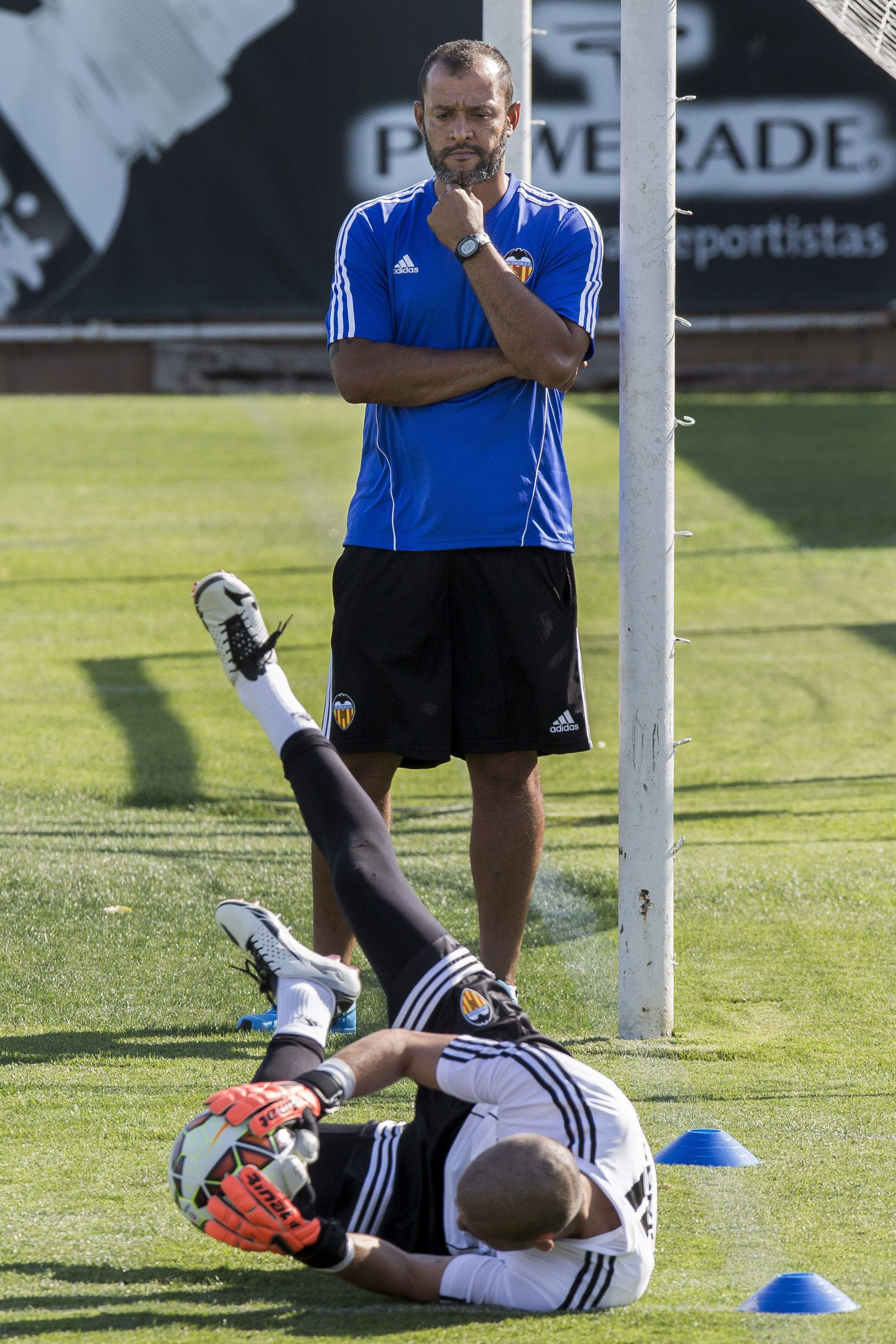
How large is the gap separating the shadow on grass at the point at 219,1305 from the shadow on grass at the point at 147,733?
369 cm

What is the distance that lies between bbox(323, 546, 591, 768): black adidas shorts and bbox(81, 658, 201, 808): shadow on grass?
9.31ft

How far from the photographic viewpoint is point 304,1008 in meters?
3.15

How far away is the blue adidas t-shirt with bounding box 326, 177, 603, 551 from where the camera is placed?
368 cm

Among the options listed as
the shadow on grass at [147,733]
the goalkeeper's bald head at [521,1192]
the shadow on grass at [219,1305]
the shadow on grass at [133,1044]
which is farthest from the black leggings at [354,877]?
the shadow on grass at [147,733]

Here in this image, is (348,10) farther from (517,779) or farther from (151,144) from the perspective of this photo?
(517,779)

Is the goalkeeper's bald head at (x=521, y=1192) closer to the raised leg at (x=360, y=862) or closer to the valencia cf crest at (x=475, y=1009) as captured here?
the valencia cf crest at (x=475, y=1009)

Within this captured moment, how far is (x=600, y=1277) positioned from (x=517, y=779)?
1343mm

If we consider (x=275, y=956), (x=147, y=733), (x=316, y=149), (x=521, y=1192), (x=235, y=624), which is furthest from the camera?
(x=316, y=149)

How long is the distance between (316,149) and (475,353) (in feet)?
28.8

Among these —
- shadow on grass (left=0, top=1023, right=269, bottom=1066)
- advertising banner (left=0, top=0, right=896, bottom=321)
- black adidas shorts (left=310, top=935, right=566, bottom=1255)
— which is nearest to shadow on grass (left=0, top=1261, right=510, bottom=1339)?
black adidas shorts (left=310, top=935, right=566, bottom=1255)

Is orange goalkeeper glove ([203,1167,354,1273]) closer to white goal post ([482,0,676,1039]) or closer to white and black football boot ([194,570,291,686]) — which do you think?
white and black football boot ([194,570,291,686])

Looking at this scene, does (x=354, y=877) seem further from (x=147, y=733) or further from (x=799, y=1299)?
(x=147, y=733)

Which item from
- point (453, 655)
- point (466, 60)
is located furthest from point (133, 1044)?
point (466, 60)

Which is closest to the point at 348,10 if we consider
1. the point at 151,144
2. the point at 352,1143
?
the point at 151,144
